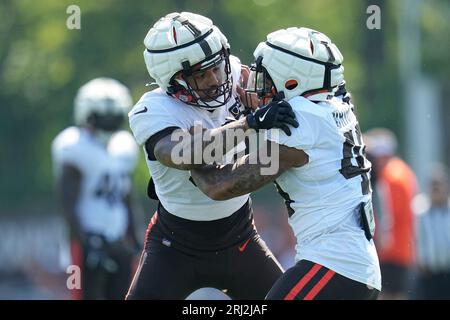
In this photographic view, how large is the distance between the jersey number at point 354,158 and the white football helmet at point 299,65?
0.22m

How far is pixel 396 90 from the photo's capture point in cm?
2088

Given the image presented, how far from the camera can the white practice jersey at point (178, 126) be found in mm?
5238

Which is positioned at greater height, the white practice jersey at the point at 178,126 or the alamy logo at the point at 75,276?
the white practice jersey at the point at 178,126

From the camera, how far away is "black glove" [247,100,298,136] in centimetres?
479

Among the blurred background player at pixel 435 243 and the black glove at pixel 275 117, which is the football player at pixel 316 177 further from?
the blurred background player at pixel 435 243

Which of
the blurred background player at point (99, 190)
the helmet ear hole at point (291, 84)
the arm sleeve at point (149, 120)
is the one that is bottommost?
the blurred background player at point (99, 190)

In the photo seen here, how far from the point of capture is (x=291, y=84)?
498 cm

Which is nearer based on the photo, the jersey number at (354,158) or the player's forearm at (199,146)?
the jersey number at (354,158)

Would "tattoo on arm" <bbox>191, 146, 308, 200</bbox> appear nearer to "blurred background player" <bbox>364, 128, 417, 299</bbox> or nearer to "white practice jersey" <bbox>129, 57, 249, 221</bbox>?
"white practice jersey" <bbox>129, 57, 249, 221</bbox>

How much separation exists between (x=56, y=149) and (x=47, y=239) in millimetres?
6169

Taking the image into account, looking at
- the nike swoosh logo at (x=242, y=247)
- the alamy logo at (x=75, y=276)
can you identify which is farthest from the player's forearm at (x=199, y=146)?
the alamy logo at (x=75, y=276)

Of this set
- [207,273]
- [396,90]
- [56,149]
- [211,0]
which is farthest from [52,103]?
[207,273]

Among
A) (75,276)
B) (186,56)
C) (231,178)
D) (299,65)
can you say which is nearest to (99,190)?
(75,276)
